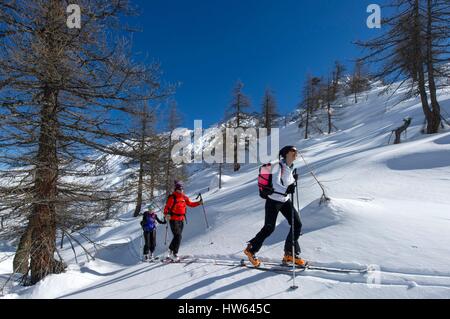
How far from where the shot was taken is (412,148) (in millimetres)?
11281

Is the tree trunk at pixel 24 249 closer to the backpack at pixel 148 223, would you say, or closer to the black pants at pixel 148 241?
the black pants at pixel 148 241

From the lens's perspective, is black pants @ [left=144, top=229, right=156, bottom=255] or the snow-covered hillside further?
black pants @ [left=144, top=229, right=156, bottom=255]

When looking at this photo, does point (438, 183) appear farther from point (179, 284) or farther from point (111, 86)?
point (111, 86)

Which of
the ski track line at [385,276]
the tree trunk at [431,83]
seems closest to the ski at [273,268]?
the ski track line at [385,276]

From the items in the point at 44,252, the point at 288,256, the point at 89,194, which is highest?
the point at 89,194

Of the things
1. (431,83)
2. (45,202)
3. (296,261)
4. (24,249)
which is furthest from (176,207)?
(431,83)

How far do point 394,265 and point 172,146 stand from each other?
5.80 m

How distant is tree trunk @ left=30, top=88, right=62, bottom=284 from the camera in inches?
264

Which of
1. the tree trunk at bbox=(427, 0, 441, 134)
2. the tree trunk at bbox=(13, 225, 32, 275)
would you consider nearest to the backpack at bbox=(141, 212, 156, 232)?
the tree trunk at bbox=(13, 225, 32, 275)

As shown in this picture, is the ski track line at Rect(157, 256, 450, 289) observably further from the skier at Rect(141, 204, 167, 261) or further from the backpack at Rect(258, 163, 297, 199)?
the skier at Rect(141, 204, 167, 261)

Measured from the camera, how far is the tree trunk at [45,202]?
670cm
